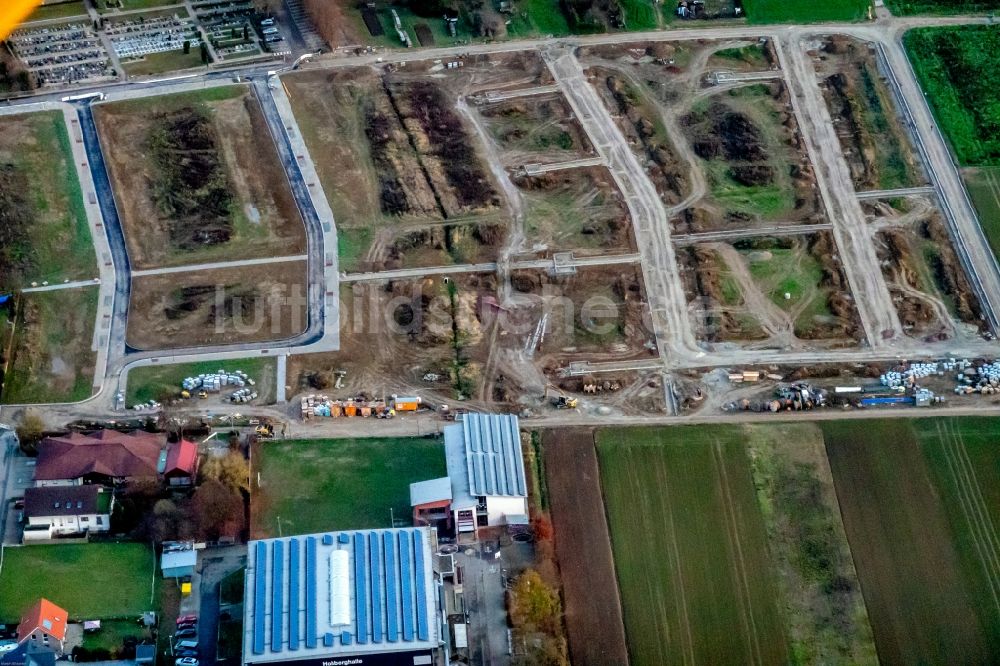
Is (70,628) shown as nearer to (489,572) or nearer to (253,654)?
(253,654)

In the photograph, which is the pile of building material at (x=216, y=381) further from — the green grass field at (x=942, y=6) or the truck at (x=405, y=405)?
the green grass field at (x=942, y=6)

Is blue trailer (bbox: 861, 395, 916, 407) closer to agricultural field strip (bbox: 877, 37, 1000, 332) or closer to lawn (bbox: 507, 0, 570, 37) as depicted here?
agricultural field strip (bbox: 877, 37, 1000, 332)

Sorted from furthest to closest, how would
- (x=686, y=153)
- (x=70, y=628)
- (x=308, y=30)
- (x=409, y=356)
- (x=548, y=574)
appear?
1. (x=308, y=30)
2. (x=686, y=153)
3. (x=409, y=356)
4. (x=548, y=574)
5. (x=70, y=628)

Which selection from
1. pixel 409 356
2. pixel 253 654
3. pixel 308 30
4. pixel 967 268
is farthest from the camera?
pixel 308 30

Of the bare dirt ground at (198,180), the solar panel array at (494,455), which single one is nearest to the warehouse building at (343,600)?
the solar panel array at (494,455)

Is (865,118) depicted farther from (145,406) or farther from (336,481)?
(145,406)

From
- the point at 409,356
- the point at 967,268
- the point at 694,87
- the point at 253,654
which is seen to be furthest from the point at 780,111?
the point at 253,654
